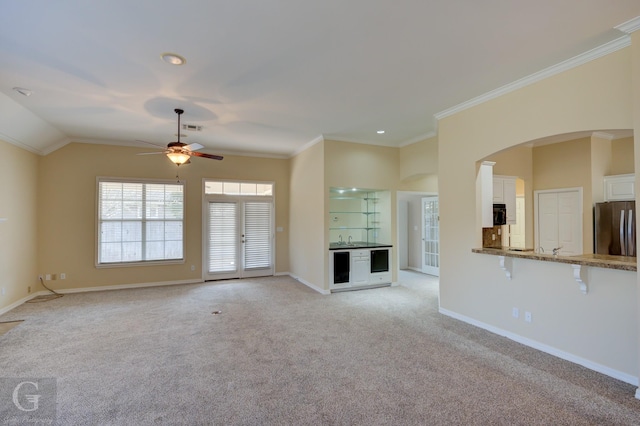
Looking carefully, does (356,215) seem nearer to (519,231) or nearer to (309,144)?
(309,144)

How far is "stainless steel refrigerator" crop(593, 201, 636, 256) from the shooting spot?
458 cm

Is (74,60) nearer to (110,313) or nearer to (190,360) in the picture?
(190,360)

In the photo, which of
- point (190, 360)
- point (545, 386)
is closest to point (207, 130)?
point (190, 360)

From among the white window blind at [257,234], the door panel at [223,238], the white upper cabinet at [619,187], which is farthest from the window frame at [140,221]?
the white upper cabinet at [619,187]

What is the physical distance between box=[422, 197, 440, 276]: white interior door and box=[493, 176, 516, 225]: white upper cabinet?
8.17 ft

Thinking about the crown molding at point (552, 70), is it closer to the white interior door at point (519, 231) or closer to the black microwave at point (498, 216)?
the black microwave at point (498, 216)

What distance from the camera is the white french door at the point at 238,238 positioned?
7246 millimetres

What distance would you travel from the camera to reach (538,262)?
3559 mm

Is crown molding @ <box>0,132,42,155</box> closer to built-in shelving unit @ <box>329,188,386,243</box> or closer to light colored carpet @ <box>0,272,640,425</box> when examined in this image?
light colored carpet @ <box>0,272,640,425</box>

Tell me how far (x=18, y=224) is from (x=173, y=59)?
4.67 m

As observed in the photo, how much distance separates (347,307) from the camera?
5160 mm

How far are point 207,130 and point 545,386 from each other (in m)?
5.93

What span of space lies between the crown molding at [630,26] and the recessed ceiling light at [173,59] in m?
3.96

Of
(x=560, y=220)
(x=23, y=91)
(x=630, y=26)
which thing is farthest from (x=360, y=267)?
(x=23, y=91)
